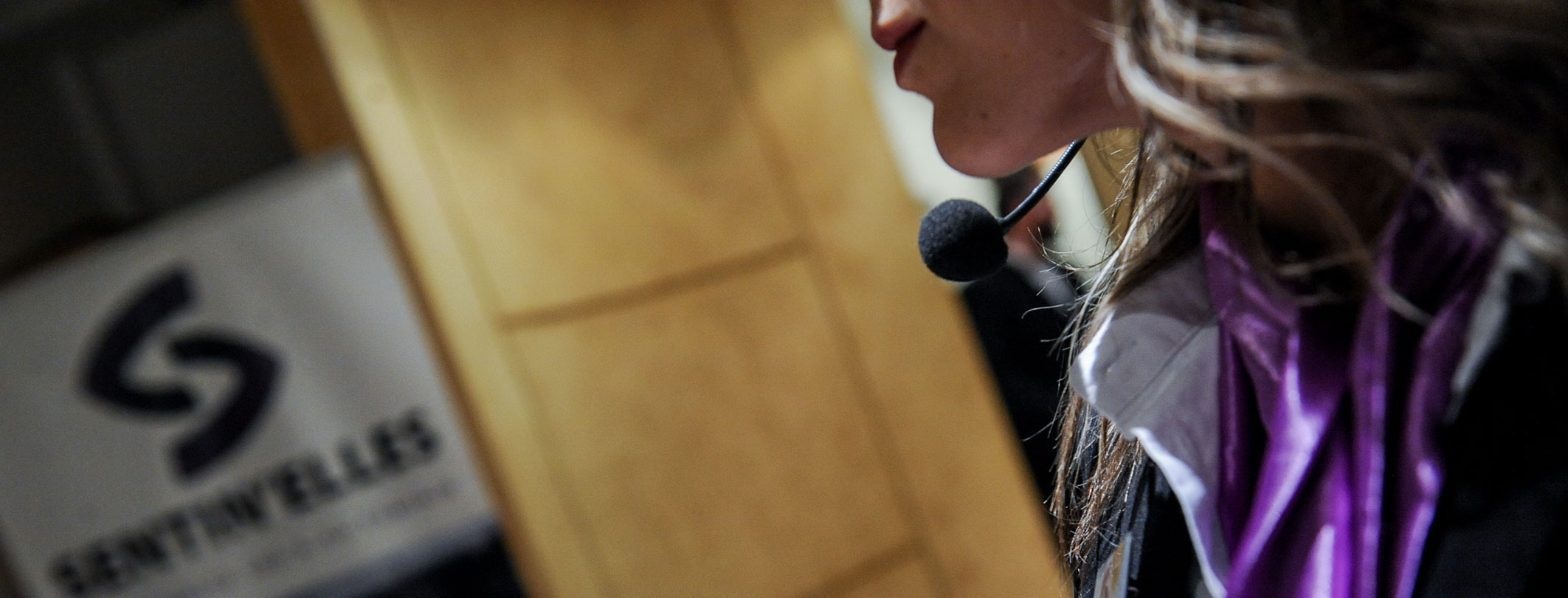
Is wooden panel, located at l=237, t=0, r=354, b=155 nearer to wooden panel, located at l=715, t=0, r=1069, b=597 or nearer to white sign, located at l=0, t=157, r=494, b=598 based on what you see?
white sign, located at l=0, t=157, r=494, b=598

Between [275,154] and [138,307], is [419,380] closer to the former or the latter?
[138,307]

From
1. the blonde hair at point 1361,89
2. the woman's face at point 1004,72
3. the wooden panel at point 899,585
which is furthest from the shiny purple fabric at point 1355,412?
the wooden panel at point 899,585

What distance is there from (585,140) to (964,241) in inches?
64.3

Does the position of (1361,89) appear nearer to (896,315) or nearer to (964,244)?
(964,244)

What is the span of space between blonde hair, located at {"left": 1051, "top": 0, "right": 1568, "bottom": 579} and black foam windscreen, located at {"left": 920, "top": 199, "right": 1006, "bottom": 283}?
206mm

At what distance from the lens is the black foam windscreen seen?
31.2 inches

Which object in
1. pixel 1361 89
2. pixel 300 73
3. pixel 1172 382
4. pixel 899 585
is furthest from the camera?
pixel 899 585

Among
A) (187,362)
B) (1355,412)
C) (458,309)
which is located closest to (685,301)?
(458,309)

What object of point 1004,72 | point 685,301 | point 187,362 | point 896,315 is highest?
point 1004,72

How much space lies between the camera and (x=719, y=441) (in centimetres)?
243

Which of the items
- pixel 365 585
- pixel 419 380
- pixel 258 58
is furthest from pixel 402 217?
pixel 258 58

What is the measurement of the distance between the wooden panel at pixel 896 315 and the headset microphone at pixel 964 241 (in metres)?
1.87

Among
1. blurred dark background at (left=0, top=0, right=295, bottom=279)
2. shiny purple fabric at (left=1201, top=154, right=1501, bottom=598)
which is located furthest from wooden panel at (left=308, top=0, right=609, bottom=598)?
shiny purple fabric at (left=1201, top=154, right=1501, bottom=598)

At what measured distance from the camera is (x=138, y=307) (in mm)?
2090
